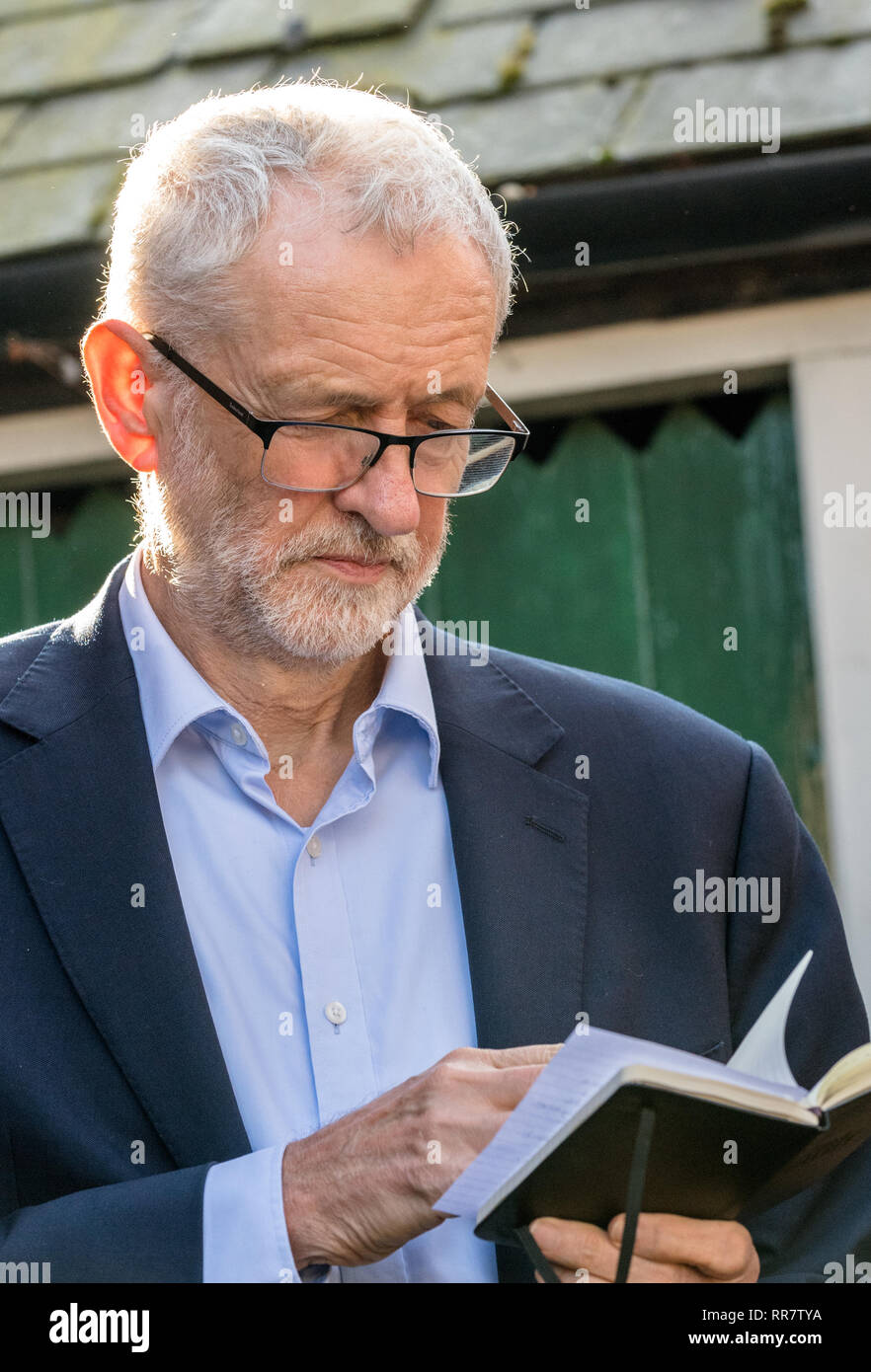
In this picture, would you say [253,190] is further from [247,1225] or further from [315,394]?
[247,1225]

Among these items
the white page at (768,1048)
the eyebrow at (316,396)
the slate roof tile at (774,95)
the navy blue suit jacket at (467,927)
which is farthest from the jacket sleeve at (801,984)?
the slate roof tile at (774,95)

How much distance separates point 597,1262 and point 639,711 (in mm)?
888

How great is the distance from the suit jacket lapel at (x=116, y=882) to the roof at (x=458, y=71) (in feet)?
4.97

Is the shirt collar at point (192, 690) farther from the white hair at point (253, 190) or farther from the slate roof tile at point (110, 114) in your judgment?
the slate roof tile at point (110, 114)

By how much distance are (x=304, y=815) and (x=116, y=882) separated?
29 cm

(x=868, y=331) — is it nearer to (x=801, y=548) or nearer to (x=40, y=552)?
(x=801, y=548)

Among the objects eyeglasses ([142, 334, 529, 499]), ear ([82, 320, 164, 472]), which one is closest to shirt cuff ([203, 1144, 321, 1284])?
eyeglasses ([142, 334, 529, 499])

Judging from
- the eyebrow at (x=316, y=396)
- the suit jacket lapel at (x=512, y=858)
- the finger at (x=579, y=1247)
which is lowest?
the finger at (x=579, y=1247)

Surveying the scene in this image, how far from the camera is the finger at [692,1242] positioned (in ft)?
5.53

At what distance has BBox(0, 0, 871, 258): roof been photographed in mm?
3098

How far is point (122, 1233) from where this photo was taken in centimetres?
175

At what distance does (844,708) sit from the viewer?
321cm

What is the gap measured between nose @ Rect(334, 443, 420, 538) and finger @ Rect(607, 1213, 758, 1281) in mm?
861

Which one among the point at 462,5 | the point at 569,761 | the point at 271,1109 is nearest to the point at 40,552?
the point at 462,5
